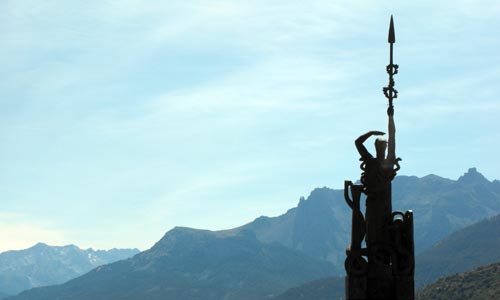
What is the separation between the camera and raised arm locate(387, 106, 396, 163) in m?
25.2

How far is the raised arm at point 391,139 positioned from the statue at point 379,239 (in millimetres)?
32

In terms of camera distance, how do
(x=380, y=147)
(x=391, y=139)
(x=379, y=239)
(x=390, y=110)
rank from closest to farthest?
(x=379, y=239), (x=380, y=147), (x=391, y=139), (x=390, y=110)

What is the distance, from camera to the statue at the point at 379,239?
2398cm

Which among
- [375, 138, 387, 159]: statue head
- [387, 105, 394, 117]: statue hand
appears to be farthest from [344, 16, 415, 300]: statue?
[387, 105, 394, 117]: statue hand

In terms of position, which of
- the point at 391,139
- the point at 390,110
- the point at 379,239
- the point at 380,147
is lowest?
the point at 379,239

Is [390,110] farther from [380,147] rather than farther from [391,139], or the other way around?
[380,147]

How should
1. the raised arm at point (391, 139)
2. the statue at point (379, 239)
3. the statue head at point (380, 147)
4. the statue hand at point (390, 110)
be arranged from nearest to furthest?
the statue at point (379, 239) → the statue head at point (380, 147) → the raised arm at point (391, 139) → the statue hand at point (390, 110)

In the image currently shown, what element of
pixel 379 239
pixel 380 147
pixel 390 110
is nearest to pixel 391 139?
pixel 380 147

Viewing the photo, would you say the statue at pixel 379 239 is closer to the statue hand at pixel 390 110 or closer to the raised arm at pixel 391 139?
the raised arm at pixel 391 139

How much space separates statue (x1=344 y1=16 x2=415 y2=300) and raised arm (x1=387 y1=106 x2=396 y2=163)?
32 millimetres

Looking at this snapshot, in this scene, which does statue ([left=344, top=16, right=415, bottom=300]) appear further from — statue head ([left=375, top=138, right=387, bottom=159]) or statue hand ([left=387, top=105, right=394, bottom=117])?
statue hand ([left=387, top=105, right=394, bottom=117])

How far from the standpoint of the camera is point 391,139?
25578mm

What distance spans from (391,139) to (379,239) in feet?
10.0

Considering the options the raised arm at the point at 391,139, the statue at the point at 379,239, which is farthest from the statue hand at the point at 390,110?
the statue at the point at 379,239
